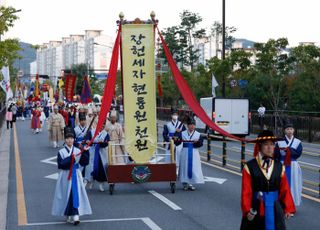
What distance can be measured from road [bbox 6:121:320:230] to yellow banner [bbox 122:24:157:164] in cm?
140

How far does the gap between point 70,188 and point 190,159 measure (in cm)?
458

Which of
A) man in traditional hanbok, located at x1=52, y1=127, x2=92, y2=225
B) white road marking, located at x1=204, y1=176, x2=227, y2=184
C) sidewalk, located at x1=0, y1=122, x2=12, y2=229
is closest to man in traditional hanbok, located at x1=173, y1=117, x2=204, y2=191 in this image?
white road marking, located at x1=204, y1=176, x2=227, y2=184

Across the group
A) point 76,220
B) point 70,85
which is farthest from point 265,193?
point 70,85

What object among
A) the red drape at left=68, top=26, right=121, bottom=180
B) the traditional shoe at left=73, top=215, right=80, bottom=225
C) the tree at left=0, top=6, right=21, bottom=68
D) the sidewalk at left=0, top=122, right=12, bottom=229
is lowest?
the sidewalk at left=0, top=122, right=12, bottom=229

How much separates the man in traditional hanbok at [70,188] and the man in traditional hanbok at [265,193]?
4.64 m

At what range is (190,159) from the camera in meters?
15.5

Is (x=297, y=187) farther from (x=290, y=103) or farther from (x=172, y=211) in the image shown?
(x=290, y=103)

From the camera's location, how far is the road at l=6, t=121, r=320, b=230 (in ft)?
37.2

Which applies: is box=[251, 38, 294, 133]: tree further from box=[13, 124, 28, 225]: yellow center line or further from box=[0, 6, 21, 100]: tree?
box=[13, 124, 28, 225]: yellow center line

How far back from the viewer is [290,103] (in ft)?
125

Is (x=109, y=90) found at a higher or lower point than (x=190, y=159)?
higher

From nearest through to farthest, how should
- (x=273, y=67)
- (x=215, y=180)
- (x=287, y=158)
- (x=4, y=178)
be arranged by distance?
1. (x=287, y=158)
2. (x=215, y=180)
3. (x=4, y=178)
4. (x=273, y=67)

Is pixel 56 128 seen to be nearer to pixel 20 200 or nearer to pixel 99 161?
pixel 99 161

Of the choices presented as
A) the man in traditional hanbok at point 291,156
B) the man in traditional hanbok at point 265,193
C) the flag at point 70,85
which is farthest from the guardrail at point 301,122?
the man in traditional hanbok at point 265,193
